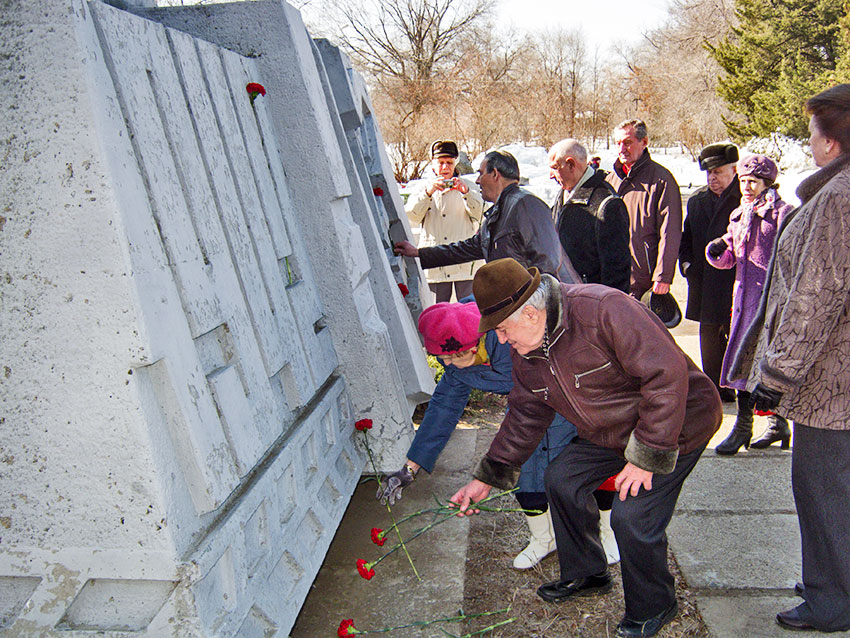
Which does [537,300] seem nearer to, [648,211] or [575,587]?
[575,587]

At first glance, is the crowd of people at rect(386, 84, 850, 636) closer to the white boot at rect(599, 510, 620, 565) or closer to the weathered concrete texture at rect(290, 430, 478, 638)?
the white boot at rect(599, 510, 620, 565)

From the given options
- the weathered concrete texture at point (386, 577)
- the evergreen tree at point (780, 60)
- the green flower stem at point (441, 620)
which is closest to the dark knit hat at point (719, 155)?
the weathered concrete texture at point (386, 577)

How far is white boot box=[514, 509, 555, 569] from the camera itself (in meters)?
3.18

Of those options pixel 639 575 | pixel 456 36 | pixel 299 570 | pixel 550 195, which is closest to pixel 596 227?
pixel 639 575

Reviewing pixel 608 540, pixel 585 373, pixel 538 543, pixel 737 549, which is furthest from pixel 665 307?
pixel 585 373

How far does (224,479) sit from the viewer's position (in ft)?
6.89

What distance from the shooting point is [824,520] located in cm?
255

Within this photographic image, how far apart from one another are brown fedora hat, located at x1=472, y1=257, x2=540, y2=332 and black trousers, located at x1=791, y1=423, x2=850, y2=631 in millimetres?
1142

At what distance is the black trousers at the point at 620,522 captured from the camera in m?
2.57

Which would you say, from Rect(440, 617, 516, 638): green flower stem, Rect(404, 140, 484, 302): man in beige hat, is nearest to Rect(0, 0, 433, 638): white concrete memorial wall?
Rect(440, 617, 516, 638): green flower stem

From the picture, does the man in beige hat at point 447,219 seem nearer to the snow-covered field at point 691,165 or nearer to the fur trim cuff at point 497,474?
the fur trim cuff at point 497,474

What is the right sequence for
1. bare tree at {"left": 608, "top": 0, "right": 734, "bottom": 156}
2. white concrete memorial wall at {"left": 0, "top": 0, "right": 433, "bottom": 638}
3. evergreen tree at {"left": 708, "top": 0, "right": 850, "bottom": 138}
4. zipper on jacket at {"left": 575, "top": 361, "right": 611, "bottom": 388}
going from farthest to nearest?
bare tree at {"left": 608, "top": 0, "right": 734, "bottom": 156}
evergreen tree at {"left": 708, "top": 0, "right": 850, "bottom": 138}
zipper on jacket at {"left": 575, "top": 361, "right": 611, "bottom": 388}
white concrete memorial wall at {"left": 0, "top": 0, "right": 433, "bottom": 638}

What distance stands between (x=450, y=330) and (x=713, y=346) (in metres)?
2.33

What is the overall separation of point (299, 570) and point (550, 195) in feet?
43.7
